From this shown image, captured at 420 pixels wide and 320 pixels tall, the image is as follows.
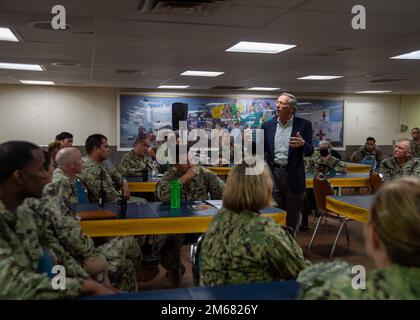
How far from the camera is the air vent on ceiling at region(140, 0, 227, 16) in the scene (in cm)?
263

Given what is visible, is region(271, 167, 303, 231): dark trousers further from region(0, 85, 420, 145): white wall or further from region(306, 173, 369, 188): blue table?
region(0, 85, 420, 145): white wall

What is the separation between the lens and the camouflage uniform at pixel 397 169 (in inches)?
173

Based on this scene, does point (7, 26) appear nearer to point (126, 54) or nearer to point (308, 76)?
point (126, 54)

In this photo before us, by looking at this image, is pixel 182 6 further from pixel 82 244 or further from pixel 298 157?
pixel 298 157

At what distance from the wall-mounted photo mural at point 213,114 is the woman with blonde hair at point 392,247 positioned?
8.28 metres

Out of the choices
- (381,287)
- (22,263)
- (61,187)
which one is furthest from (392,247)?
(61,187)

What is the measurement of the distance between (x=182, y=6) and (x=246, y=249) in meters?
1.71

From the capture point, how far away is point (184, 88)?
9586 mm

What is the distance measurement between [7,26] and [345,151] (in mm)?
9349

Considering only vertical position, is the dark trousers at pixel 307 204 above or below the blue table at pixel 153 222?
below

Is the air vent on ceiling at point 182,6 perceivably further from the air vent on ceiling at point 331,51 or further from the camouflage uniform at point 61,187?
the air vent on ceiling at point 331,51

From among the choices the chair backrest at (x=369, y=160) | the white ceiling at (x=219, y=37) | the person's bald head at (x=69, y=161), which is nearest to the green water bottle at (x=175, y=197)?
the person's bald head at (x=69, y=161)

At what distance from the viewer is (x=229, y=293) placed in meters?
1.60

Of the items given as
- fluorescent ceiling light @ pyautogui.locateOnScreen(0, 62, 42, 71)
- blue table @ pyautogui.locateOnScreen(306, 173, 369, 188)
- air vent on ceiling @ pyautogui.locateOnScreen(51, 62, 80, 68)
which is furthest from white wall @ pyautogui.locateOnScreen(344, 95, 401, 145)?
fluorescent ceiling light @ pyautogui.locateOnScreen(0, 62, 42, 71)
